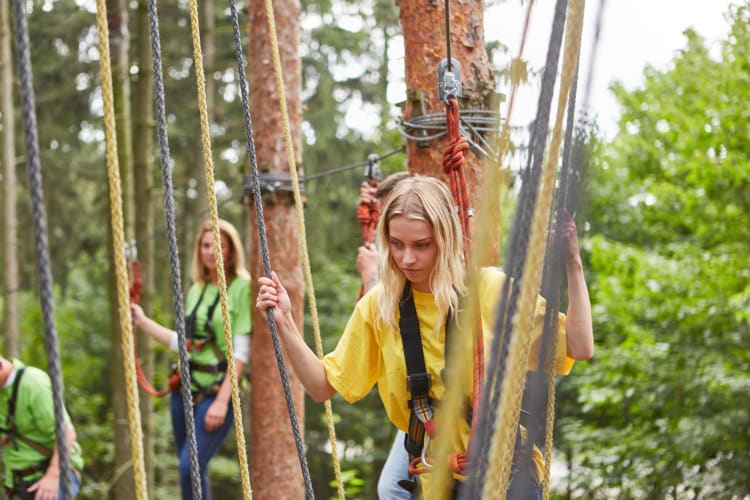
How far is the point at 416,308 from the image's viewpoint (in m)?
1.88

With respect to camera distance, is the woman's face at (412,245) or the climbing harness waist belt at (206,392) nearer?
the woman's face at (412,245)

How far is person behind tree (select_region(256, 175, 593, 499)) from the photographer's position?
5.80 feet

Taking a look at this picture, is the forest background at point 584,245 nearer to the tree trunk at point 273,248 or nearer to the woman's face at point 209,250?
the tree trunk at point 273,248

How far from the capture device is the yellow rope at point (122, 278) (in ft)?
3.80

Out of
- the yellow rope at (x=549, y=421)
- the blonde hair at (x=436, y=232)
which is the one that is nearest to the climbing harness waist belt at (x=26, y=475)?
the blonde hair at (x=436, y=232)

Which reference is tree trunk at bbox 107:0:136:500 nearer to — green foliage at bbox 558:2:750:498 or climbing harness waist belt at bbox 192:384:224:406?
climbing harness waist belt at bbox 192:384:224:406

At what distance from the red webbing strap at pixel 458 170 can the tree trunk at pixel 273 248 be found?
6.63 feet

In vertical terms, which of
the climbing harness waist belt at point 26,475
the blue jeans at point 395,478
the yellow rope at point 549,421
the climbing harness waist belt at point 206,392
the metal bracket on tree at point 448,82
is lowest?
the climbing harness waist belt at point 26,475

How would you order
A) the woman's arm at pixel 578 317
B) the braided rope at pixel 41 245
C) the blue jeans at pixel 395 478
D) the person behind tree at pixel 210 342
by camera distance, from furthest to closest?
the person behind tree at pixel 210 342 < the blue jeans at pixel 395 478 < the woman's arm at pixel 578 317 < the braided rope at pixel 41 245

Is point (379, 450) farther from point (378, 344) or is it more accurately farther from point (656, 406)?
point (378, 344)

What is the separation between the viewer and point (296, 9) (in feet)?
14.0

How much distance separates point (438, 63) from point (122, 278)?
177cm

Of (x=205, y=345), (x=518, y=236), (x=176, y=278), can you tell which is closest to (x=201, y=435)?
(x=205, y=345)

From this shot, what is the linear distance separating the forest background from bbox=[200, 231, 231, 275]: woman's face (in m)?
1.60
